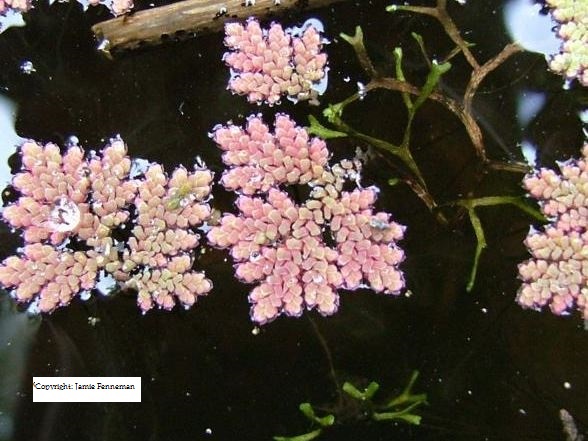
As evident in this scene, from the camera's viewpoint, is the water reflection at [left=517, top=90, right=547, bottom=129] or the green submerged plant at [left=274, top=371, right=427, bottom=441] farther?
the water reflection at [left=517, top=90, right=547, bottom=129]

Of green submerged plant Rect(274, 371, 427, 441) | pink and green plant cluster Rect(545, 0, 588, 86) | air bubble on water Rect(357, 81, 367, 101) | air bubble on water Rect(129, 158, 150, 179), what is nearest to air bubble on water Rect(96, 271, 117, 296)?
air bubble on water Rect(129, 158, 150, 179)

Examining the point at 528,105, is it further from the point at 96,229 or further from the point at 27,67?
the point at 27,67

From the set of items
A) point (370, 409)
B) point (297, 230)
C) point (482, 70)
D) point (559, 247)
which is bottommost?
point (370, 409)

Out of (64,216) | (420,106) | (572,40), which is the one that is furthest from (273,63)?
(572,40)

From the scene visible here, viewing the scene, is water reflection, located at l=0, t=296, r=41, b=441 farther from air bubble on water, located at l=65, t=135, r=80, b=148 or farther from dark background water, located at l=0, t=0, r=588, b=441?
air bubble on water, located at l=65, t=135, r=80, b=148

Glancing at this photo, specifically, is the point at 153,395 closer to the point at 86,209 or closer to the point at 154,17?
the point at 86,209

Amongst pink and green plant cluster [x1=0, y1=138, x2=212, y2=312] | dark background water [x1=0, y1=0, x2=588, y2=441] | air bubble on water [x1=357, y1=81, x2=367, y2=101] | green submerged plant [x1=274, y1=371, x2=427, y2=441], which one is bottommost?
green submerged plant [x1=274, y1=371, x2=427, y2=441]

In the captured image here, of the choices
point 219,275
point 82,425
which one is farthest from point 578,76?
point 82,425
